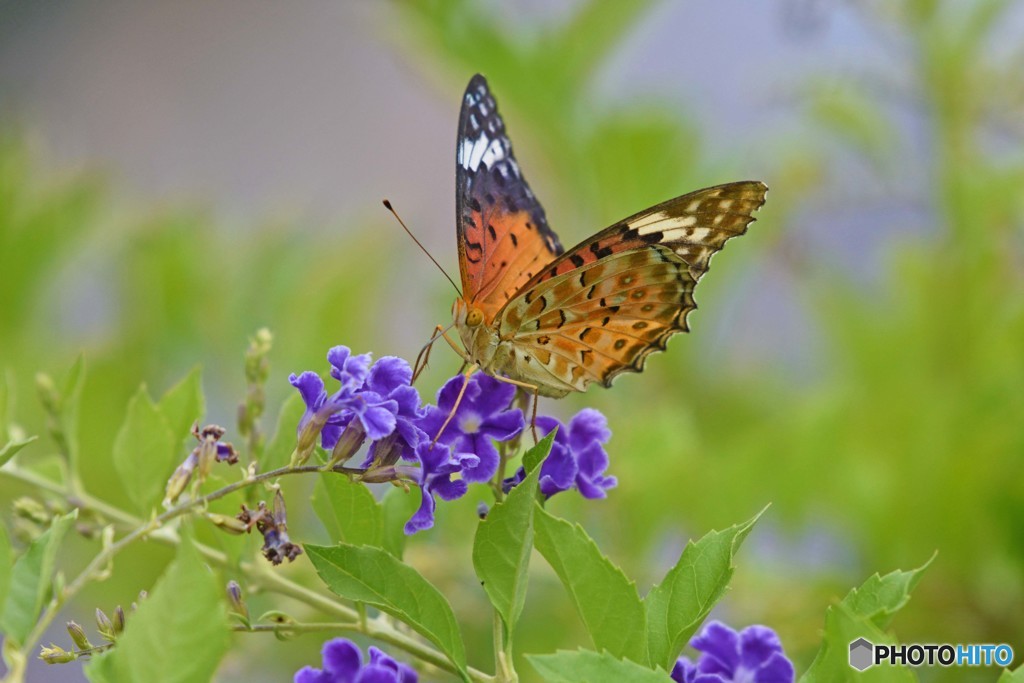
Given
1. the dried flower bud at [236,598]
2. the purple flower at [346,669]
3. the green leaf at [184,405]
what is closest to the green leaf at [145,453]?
the green leaf at [184,405]

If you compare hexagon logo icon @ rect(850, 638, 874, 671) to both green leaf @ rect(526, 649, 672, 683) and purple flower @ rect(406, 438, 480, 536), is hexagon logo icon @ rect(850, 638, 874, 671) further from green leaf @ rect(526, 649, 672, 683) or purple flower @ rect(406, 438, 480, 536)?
purple flower @ rect(406, 438, 480, 536)

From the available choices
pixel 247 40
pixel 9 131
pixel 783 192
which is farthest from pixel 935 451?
pixel 247 40

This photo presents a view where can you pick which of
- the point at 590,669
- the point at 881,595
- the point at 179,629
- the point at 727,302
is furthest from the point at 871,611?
the point at 727,302

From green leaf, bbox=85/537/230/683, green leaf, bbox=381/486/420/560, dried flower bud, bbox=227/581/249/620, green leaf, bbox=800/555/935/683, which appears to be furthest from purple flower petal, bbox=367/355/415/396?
green leaf, bbox=800/555/935/683

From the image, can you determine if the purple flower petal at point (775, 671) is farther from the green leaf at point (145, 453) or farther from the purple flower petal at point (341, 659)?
the green leaf at point (145, 453)

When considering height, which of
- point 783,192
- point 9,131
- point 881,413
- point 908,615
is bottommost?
point 908,615

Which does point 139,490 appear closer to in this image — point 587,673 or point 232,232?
A: point 587,673
